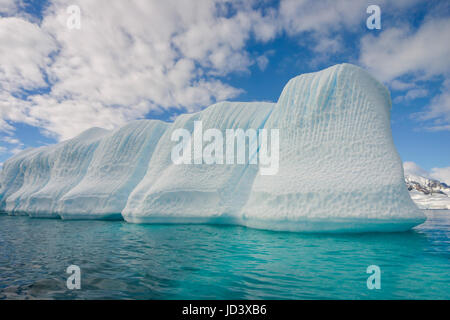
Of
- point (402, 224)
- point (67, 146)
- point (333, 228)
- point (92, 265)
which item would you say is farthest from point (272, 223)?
point (67, 146)

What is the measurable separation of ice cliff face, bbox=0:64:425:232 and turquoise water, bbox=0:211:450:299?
5.44 ft

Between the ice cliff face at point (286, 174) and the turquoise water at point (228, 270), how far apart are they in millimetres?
1659

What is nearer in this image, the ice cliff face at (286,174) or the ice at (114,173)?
the ice cliff face at (286,174)

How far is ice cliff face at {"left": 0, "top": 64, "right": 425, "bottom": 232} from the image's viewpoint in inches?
281

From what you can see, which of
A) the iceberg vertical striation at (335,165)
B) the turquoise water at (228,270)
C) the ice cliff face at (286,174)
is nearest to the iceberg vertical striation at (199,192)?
the ice cliff face at (286,174)

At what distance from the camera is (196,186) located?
34.9 feet

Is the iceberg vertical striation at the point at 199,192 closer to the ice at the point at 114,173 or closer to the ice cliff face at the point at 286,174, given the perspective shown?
the ice cliff face at the point at 286,174

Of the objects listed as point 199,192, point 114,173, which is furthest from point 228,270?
point 114,173

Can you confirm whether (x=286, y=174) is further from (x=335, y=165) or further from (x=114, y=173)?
(x=114, y=173)

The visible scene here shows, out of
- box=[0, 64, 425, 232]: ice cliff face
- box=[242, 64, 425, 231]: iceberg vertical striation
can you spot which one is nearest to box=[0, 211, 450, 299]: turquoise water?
box=[242, 64, 425, 231]: iceberg vertical striation

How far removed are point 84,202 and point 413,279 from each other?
14.2 m

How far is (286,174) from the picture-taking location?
843 centimetres

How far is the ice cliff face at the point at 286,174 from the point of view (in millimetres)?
7145
